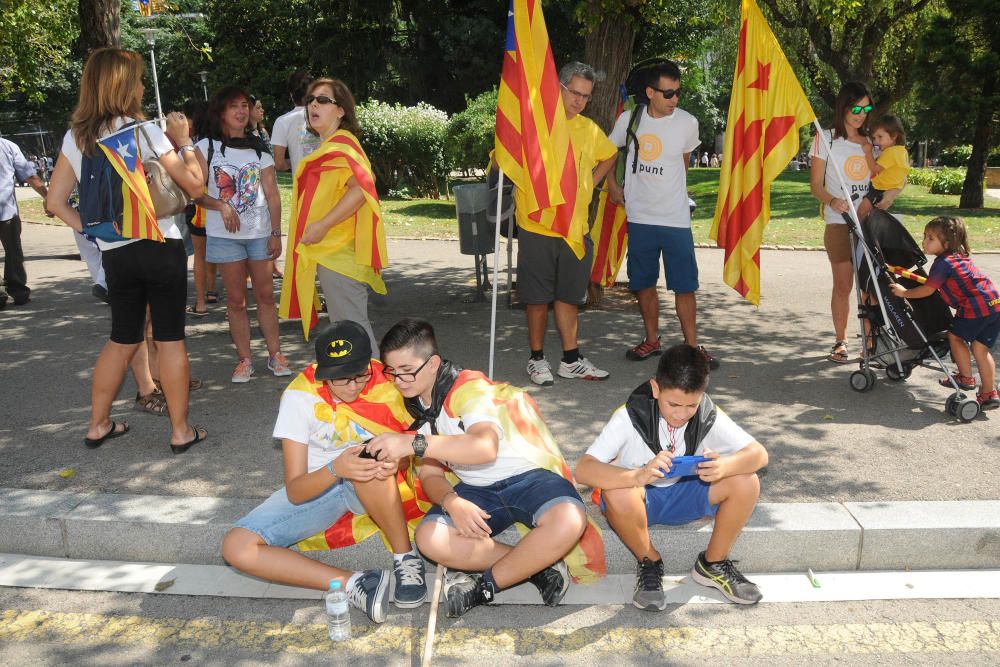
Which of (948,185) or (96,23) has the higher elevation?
(96,23)

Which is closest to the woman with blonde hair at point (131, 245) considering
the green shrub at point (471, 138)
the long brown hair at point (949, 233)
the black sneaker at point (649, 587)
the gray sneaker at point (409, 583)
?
the gray sneaker at point (409, 583)

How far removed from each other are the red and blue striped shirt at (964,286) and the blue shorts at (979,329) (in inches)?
1.2

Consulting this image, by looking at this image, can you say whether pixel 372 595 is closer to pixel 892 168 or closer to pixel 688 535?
pixel 688 535

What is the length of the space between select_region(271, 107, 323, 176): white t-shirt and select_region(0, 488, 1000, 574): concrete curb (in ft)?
9.91

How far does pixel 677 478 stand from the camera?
11.9ft

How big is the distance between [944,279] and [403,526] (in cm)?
349

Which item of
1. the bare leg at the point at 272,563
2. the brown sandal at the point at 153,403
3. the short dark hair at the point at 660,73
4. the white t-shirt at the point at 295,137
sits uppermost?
the short dark hair at the point at 660,73

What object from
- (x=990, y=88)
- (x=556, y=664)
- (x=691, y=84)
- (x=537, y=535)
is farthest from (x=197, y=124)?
(x=691, y=84)

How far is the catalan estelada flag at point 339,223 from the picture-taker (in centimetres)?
510

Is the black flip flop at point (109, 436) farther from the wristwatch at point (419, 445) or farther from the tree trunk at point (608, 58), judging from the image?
the tree trunk at point (608, 58)

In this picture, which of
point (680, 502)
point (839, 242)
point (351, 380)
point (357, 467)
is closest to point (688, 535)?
point (680, 502)

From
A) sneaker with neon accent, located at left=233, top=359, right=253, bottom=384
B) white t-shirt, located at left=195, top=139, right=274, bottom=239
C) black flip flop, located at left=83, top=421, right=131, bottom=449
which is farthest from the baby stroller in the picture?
black flip flop, located at left=83, top=421, right=131, bottom=449

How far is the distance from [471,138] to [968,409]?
14.3 m

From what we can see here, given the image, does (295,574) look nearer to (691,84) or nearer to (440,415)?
(440,415)
